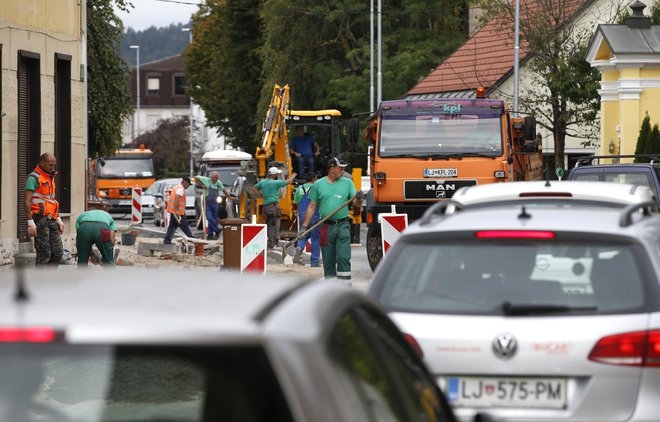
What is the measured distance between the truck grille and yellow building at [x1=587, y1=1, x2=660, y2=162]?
14.9 metres

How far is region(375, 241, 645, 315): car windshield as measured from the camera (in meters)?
6.39

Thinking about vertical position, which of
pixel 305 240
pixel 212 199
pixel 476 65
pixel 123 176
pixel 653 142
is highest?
pixel 476 65

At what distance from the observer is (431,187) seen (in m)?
23.1

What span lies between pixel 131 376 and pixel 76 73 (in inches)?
627

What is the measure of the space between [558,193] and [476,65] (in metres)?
50.3

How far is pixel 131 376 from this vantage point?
38.3 ft

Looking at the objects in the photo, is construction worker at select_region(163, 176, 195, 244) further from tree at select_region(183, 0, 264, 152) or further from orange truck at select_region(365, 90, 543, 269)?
tree at select_region(183, 0, 264, 152)

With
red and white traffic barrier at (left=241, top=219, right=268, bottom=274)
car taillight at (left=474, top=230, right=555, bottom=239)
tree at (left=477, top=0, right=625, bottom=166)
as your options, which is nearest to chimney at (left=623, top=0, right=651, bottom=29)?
tree at (left=477, top=0, right=625, bottom=166)

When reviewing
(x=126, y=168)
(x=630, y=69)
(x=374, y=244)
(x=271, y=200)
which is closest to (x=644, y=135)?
(x=630, y=69)

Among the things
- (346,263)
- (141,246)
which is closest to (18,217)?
(141,246)

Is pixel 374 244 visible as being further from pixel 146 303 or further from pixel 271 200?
pixel 146 303

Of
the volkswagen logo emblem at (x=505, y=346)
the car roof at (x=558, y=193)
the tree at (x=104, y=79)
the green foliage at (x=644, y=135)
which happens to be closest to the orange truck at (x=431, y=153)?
the green foliage at (x=644, y=135)

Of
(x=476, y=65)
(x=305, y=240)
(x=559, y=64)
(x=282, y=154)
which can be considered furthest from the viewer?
(x=476, y=65)

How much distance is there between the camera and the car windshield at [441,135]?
23281 mm
